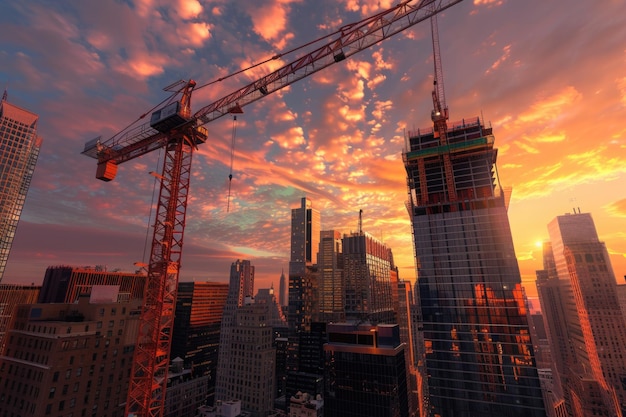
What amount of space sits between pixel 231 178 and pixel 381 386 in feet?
238

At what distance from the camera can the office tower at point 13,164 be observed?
138 m

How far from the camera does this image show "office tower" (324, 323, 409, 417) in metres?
79.5

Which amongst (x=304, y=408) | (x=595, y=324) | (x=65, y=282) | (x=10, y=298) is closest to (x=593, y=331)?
(x=595, y=324)

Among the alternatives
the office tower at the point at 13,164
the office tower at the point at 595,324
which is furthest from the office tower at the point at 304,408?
the office tower at the point at 13,164

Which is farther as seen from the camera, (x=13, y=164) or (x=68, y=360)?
(x=13, y=164)

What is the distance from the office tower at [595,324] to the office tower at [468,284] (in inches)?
3678

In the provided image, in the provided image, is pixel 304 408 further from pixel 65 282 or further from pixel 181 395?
pixel 65 282

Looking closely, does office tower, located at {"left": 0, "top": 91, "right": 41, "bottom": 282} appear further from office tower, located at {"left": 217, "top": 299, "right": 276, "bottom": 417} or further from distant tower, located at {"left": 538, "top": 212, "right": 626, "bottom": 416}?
distant tower, located at {"left": 538, "top": 212, "right": 626, "bottom": 416}

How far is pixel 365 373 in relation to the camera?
8231 cm

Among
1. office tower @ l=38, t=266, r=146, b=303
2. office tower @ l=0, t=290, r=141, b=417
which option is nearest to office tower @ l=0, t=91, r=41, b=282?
office tower @ l=38, t=266, r=146, b=303

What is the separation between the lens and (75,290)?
174875 millimetres

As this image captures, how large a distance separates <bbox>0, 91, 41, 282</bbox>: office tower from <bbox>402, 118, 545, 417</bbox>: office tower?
19708 centimetres

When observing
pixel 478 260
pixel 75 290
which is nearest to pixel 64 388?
pixel 478 260

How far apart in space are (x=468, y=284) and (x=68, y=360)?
113598 millimetres
